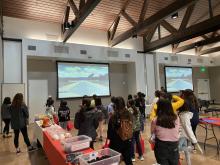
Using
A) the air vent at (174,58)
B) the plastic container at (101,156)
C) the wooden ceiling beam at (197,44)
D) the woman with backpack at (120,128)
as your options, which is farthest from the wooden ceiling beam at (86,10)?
the air vent at (174,58)

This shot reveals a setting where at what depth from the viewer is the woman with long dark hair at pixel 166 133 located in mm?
2117

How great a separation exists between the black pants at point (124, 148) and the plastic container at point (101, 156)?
21.1 inches

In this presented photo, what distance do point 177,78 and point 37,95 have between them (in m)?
8.48

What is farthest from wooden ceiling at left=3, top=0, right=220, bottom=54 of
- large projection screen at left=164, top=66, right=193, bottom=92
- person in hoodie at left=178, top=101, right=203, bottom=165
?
person in hoodie at left=178, top=101, right=203, bottom=165

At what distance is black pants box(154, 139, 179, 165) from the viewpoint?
7.10ft

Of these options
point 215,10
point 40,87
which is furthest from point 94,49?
point 215,10

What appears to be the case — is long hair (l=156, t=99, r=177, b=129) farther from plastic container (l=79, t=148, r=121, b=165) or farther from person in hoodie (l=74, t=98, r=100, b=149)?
person in hoodie (l=74, t=98, r=100, b=149)

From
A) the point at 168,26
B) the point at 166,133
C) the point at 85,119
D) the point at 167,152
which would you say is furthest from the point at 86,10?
the point at 168,26

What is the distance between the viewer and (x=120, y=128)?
2.28 meters

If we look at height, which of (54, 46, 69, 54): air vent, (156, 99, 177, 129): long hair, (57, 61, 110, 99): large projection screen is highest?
(54, 46, 69, 54): air vent

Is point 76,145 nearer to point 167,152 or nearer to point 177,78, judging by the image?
point 167,152

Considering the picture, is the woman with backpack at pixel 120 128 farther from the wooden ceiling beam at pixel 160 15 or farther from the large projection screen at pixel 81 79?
the large projection screen at pixel 81 79

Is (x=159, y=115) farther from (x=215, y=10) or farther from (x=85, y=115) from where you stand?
(x=215, y=10)

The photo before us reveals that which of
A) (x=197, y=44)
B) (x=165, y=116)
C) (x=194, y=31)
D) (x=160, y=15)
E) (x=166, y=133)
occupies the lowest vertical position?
(x=166, y=133)
